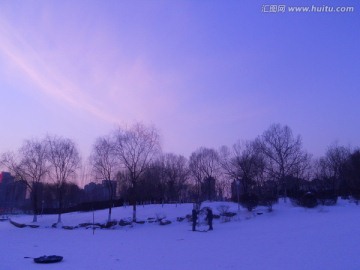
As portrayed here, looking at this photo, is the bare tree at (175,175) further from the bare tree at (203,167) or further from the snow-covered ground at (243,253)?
the snow-covered ground at (243,253)

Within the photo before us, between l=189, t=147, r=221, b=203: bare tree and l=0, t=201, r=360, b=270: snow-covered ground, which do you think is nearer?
l=0, t=201, r=360, b=270: snow-covered ground

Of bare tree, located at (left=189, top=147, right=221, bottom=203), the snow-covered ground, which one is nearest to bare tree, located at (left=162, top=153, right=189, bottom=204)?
bare tree, located at (left=189, top=147, right=221, bottom=203)

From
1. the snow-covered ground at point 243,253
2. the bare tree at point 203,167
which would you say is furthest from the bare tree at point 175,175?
the snow-covered ground at point 243,253

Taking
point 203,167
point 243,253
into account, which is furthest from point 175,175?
point 243,253

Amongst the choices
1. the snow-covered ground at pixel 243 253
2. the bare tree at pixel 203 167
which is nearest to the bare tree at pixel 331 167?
the bare tree at pixel 203 167

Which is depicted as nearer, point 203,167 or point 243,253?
point 243,253

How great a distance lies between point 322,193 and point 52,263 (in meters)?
26.2

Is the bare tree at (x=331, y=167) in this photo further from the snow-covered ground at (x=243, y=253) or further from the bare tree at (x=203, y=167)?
the snow-covered ground at (x=243, y=253)

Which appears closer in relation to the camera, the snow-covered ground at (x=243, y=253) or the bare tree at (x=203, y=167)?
the snow-covered ground at (x=243, y=253)

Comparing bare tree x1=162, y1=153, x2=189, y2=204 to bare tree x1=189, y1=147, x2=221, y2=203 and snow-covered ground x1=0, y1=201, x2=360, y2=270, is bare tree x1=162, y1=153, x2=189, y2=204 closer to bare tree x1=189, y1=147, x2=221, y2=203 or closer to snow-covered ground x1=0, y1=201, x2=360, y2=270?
bare tree x1=189, y1=147, x2=221, y2=203

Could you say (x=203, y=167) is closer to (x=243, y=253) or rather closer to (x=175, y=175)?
(x=175, y=175)

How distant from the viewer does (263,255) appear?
1367 centimetres

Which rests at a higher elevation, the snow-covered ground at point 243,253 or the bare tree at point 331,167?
the bare tree at point 331,167

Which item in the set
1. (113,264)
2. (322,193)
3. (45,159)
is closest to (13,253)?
(113,264)
